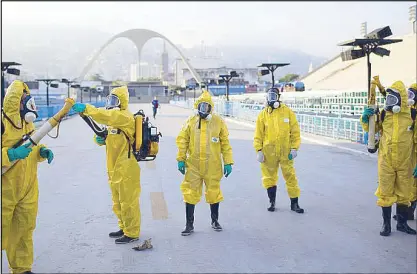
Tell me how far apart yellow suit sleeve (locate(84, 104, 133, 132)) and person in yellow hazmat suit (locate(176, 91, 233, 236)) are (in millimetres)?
866

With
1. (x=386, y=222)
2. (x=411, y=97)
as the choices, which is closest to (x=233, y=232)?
(x=386, y=222)

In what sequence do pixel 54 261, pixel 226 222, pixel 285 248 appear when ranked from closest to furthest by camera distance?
pixel 54 261 < pixel 285 248 < pixel 226 222

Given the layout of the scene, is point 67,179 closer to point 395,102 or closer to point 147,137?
point 147,137

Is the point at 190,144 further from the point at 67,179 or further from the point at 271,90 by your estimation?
the point at 67,179

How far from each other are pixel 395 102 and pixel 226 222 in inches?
104

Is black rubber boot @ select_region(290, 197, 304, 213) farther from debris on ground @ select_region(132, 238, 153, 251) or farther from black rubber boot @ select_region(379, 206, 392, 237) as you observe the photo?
debris on ground @ select_region(132, 238, 153, 251)

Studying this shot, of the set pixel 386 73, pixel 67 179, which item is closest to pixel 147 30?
pixel 386 73

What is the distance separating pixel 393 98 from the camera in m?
5.71

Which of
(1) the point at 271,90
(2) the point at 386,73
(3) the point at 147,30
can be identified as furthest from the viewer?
(3) the point at 147,30

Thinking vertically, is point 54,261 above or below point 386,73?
below

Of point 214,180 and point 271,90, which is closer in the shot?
point 214,180

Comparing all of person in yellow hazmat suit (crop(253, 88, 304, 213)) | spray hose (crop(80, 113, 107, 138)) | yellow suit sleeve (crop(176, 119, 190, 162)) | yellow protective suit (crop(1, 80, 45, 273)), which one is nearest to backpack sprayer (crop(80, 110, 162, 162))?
spray hose (crop(80, 113, 107, 138))

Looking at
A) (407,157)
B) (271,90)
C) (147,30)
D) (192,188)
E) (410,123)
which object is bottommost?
(192,188)

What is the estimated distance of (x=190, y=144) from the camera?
5.86 m
